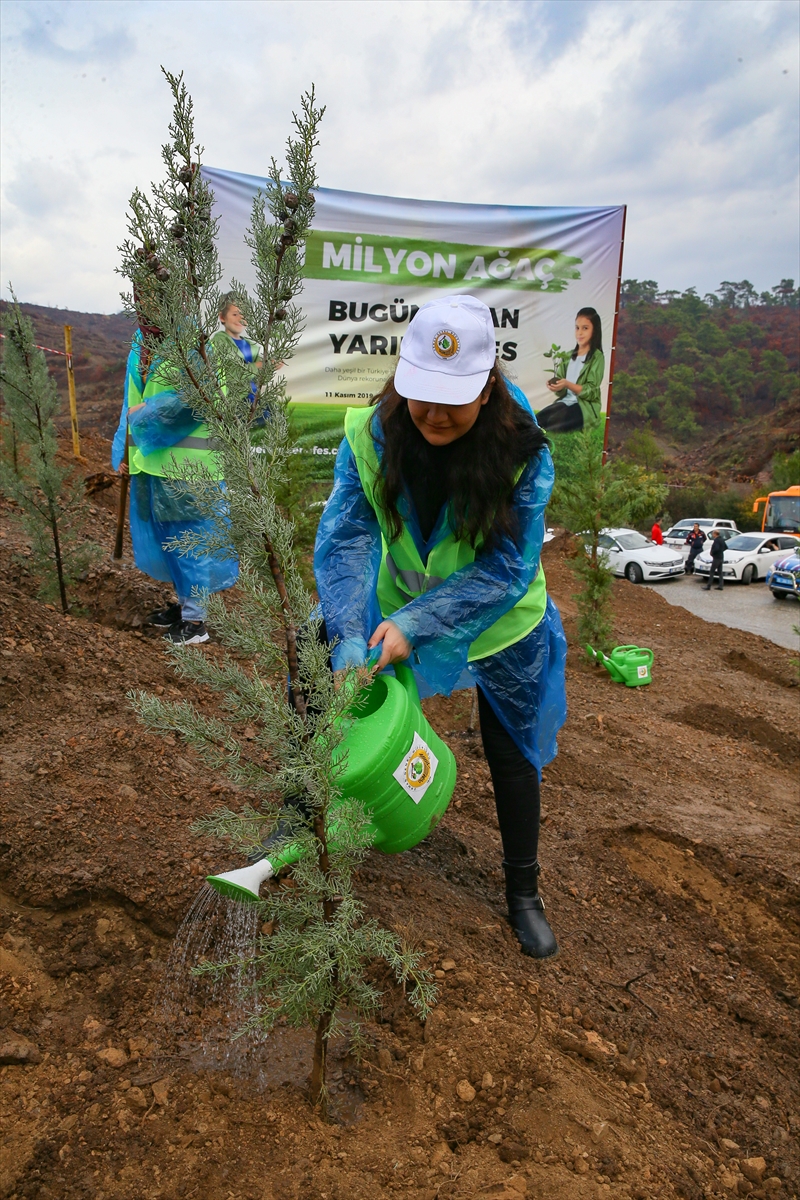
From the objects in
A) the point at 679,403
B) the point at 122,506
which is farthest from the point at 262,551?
the point at 679,403

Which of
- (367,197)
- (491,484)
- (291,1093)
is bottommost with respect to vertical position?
(291,1093)

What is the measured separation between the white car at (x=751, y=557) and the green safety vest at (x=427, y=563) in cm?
1750

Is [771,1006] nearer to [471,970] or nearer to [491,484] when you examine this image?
[471,970]

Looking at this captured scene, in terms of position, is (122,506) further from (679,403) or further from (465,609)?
(679,403)

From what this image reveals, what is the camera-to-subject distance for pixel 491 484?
200 centimetres

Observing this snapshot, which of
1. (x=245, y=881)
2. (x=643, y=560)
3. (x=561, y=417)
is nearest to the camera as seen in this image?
(x=245, y=881)

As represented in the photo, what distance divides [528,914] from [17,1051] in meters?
1.32

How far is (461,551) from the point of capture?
84.5 inches

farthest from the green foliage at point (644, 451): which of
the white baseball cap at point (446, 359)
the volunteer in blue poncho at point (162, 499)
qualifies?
the white baseball cap at point (446, 359)

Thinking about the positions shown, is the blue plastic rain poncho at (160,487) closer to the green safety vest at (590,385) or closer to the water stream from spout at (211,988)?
the water stream from spout at (211,988)

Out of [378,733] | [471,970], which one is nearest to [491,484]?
[378,733]

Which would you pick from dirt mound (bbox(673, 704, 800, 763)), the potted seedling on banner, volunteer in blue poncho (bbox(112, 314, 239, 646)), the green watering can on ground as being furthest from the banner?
dirt mound (bbox(673, 704, 800, 763))

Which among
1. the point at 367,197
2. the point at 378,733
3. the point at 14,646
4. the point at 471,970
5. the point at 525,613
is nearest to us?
the point at 378,733

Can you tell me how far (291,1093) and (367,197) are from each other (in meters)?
5.78
